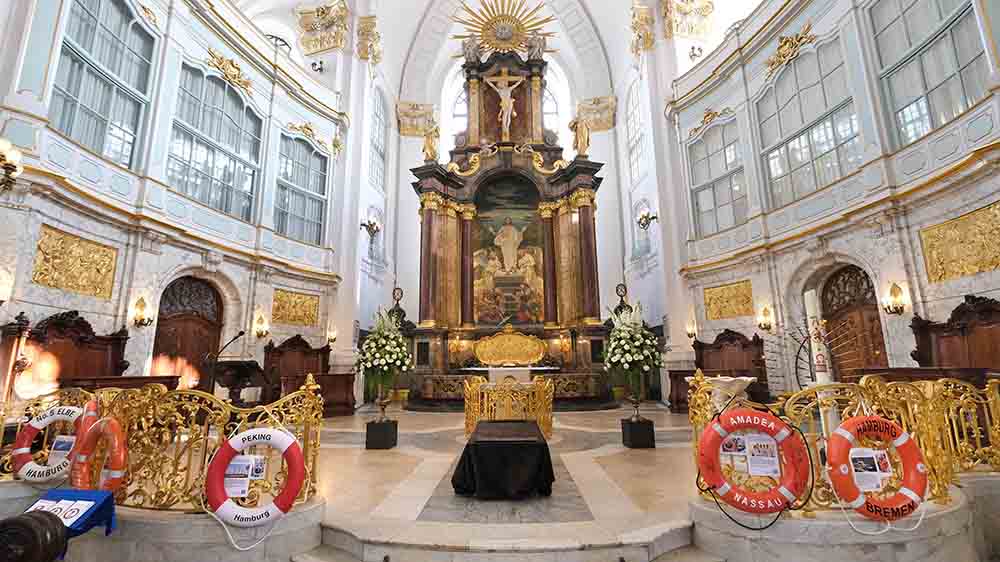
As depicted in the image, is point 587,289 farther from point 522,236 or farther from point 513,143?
point 513,143

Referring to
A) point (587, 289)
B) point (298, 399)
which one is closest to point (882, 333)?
point (587, 289)

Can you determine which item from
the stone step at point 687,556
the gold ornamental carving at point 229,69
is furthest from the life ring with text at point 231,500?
the gold ornamental carving at point 229,69

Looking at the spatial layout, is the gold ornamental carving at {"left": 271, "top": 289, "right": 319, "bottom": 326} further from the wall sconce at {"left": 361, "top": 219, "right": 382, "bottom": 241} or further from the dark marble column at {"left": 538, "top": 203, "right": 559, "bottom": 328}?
the dark marble column at {"left": 538, "top": 203, "right": 559, "bottom": 328}

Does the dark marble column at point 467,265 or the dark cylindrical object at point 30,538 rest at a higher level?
the dark marble column at point 467,265

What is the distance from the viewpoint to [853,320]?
8961 millimetres

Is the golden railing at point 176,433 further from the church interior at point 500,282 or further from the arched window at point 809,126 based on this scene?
the arched window at point 809,126

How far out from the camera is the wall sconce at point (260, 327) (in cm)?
1098

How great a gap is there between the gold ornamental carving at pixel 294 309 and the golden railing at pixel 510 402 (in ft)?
22.3

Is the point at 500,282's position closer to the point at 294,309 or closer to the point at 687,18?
the point at 294,309

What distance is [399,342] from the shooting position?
7867 millimetres

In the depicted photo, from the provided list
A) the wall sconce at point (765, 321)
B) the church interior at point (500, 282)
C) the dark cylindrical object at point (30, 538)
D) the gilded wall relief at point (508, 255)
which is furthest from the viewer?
the gilded wall relief at point (508, 255)

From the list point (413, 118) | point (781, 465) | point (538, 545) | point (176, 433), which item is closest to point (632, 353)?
point (781, 465)

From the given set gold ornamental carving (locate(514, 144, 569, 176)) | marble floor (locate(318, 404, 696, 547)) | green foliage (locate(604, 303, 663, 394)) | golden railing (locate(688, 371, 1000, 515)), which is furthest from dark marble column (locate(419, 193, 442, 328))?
golden railing (locate(688, 371, 1000, 515))

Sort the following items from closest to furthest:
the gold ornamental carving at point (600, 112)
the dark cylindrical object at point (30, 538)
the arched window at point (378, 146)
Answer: the dark cylindrical object at point (30, 538) → the arched window at point (378, 146) → the gold ornamental carving at point (600, 112)
